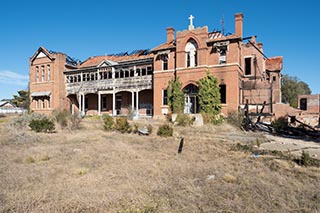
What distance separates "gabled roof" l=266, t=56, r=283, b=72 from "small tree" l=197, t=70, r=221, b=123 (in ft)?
45.9

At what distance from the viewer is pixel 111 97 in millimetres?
33469

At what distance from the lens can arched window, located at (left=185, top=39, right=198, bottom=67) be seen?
949 inches

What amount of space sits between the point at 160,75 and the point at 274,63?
17.3m

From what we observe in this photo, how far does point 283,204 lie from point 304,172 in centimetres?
279

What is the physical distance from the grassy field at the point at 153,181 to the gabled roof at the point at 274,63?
1020 inches

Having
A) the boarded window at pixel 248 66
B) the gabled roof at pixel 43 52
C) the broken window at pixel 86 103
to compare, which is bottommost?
the broken window at pixel 86 103

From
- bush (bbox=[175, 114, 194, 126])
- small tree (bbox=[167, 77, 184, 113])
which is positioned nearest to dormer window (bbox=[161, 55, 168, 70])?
small tree (bbox=[167, 77, 184, 113])

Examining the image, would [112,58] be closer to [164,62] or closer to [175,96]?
[164,62]

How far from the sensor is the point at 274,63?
3306 cm

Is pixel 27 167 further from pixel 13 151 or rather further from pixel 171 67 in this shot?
pixel 171 67

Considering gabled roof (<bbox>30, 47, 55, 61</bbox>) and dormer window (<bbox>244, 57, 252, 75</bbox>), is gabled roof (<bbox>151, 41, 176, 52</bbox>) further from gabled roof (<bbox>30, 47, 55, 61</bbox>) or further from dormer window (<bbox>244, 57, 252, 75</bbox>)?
gabled roof (<bbox>30, 47, 55, 61</bbox>)

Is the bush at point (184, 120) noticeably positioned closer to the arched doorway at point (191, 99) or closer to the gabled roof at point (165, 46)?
the arched doorway at point (191, 99)

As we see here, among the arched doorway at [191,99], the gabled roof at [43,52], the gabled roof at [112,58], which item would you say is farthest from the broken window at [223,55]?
the gabled roof at [43,52]

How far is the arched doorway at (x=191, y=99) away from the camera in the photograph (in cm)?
2434
